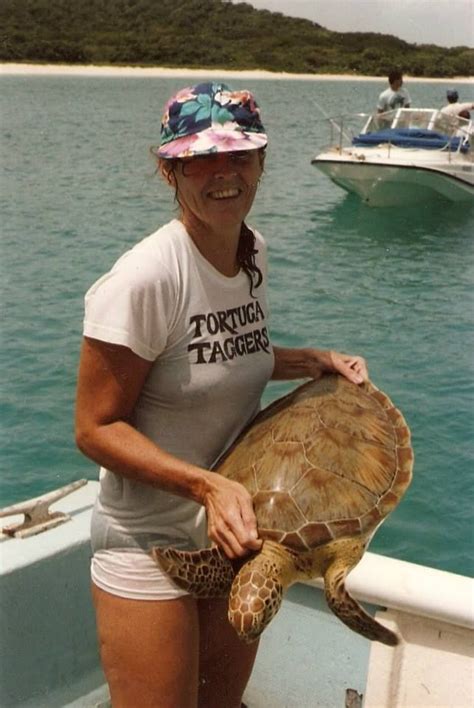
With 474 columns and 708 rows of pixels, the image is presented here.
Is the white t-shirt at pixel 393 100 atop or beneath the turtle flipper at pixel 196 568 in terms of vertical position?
beneath

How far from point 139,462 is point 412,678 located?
1.10m

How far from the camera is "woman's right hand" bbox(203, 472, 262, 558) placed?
1.68m

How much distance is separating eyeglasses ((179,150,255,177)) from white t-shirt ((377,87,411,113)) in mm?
13750

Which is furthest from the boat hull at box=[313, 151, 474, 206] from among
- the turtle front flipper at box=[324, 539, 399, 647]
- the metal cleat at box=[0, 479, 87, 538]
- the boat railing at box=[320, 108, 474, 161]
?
the turtle front flipper at box=[324, 539, 399, 647]

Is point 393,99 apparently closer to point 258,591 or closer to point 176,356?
point 176,356

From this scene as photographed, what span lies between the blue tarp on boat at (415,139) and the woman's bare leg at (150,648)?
509 inches

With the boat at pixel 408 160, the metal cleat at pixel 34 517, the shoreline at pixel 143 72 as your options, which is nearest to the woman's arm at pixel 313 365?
the metal cleat at pixel 34 517

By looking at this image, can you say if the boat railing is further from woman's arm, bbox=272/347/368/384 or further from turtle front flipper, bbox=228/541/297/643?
turtle front flipper, bbox=228/541/297/643

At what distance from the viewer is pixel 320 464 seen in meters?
1.92

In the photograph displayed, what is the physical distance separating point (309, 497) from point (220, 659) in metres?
0.48

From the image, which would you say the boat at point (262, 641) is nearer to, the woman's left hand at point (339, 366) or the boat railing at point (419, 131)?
the woman's left hand at point (339, 366)

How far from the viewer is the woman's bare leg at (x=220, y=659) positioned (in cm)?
195

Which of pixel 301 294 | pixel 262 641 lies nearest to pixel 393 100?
pixel 301 294

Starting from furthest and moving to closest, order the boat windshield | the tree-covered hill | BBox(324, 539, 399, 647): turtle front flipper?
the tree-covered hill, the boat windshield, BBox(324, 539, 399, 647): turtle front flipper
